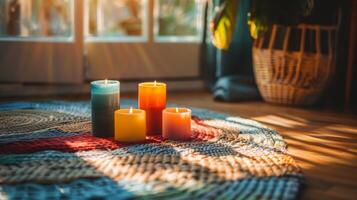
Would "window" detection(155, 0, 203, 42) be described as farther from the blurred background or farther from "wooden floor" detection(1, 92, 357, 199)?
"wooden floor" detection(1, 92, 357, 199)

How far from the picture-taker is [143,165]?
1095 millimetres

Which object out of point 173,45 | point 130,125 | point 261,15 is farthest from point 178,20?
point 130,125

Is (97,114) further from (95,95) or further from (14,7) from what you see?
(14,7)

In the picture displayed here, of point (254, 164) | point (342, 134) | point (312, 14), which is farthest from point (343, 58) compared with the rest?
point (254, 164)

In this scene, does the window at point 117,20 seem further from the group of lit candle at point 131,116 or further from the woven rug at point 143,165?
the group of lit candle at point 131,116

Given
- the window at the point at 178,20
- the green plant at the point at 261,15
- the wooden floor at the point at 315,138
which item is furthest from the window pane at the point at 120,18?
the green plant at the point at 261,15

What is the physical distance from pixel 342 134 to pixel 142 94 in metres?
0.66

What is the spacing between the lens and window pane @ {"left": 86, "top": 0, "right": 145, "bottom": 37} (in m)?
2.56

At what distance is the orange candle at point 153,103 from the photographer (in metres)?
1.39

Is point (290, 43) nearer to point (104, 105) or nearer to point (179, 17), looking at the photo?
point (179, 17)

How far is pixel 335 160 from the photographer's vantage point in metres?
1.27

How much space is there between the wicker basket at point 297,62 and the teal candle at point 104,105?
0.99m

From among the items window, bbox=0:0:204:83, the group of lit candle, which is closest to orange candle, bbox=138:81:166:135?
the group of lit candle

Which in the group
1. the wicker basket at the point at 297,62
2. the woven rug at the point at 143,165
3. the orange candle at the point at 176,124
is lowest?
the woven rug at the point at 143,165
